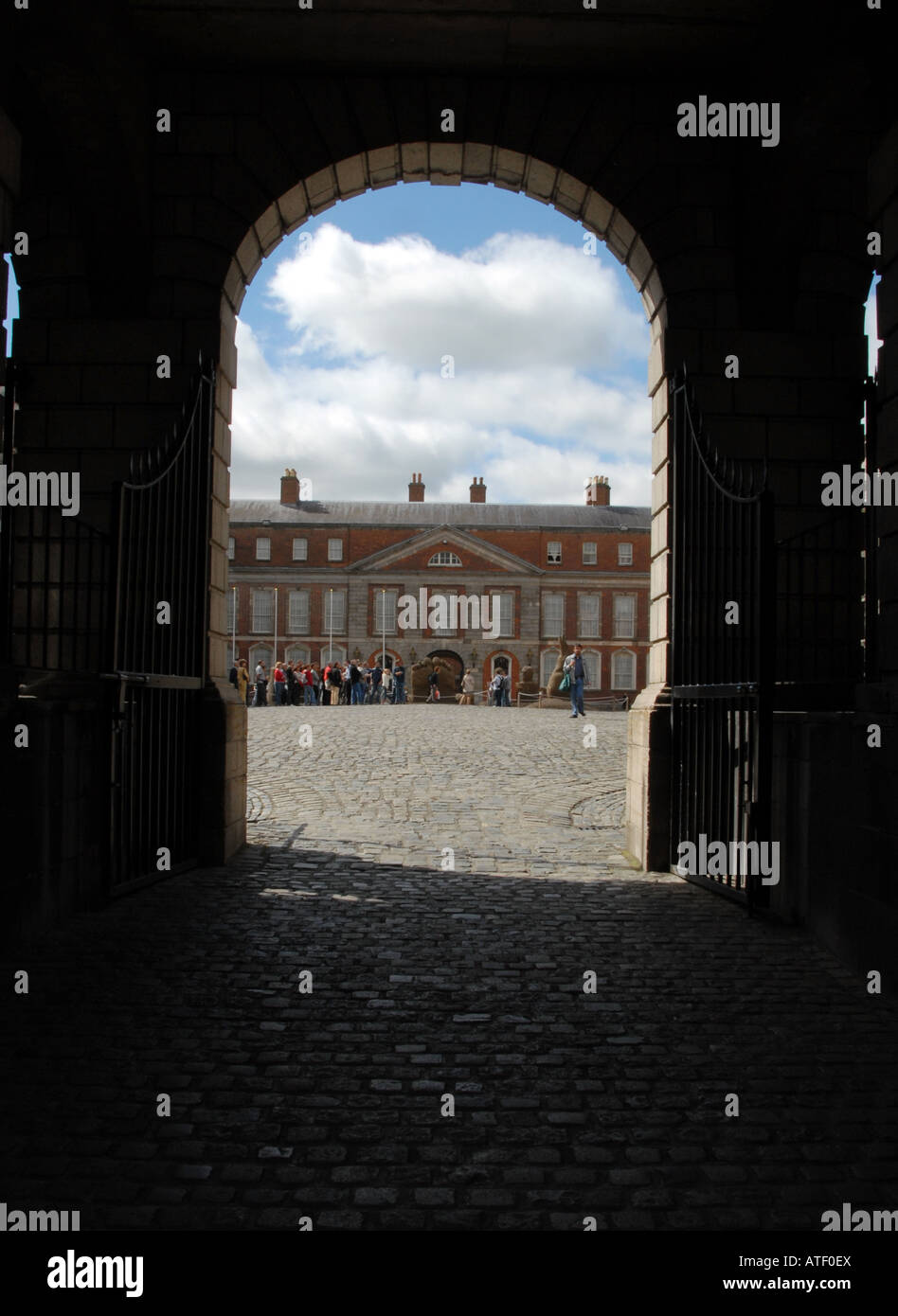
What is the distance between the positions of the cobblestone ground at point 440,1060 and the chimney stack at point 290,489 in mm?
56536

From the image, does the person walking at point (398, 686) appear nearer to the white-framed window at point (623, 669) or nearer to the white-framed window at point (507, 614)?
the white-framed window at point (507, 614)

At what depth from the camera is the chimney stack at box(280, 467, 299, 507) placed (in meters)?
61.2

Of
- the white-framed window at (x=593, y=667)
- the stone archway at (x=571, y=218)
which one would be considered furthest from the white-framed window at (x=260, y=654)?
the stone archway at (x=571, y=218)

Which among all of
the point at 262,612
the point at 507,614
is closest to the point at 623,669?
the point at 507,614

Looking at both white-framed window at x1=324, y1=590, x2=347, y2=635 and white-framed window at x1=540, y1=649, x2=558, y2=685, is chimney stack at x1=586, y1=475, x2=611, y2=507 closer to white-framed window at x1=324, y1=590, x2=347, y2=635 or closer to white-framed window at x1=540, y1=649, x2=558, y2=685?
white-framed window at x1=540, y1=649, x2=558, y2=685

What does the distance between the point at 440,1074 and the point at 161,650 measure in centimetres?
369

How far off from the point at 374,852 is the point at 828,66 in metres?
5.72

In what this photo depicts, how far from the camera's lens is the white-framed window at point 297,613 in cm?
5775

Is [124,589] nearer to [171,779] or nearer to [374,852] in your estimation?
[171,779]

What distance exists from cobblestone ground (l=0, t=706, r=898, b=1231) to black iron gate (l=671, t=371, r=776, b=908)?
1.20ft

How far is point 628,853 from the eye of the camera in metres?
7.24
